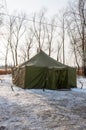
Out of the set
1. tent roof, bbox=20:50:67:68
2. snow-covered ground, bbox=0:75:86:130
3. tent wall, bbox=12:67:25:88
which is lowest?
snow-covered ground, bbox=0:75:86:130

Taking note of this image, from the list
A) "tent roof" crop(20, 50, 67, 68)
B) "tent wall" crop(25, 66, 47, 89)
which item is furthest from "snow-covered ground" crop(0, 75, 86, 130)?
"tent roof" crop(20, 50, 67, 68)

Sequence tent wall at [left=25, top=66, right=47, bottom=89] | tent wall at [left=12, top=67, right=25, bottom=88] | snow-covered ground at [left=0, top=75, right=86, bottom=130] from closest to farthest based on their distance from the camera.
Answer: snow-covered ground at [left=0, top=75, right=86, bottom=130], tent wall at [left=25, top=66, right=47, bottom=89], tent wall at [left=12, top=67, right=25, bottom=88]

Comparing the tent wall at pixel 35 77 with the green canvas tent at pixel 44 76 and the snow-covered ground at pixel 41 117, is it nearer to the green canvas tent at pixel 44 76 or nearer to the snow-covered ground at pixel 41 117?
the green canvas tent at pixel 44 76

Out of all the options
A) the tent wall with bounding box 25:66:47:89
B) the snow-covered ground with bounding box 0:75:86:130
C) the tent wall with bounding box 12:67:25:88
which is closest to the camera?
the snow-covered ground with bounding box 0:75:86:130

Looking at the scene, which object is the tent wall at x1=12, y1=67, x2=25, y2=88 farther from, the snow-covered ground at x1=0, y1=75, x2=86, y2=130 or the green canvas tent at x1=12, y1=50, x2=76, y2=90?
the snow-covered ground at x1=0, y1=75, x2=86, y2=130

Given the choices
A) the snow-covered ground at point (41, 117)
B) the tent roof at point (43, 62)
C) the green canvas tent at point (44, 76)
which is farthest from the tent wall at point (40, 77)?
the snow-covered ground at point (41, 117)

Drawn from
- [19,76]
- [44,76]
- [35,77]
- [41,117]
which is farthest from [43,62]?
[41,117]

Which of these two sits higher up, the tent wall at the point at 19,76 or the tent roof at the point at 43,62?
the tent roof at the point at 43,62

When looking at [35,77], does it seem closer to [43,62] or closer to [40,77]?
[40,77]

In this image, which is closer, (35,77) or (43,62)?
(35,77)

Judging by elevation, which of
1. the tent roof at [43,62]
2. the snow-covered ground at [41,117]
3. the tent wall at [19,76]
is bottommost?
the snow-covered ground at [41,117]

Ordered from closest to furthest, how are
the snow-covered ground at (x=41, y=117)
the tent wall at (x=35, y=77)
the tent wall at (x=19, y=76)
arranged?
the snow-covered ground at (x=41, y=117), the tent wall at (x=35, y=77), the tent wall at (x=19, y=76)

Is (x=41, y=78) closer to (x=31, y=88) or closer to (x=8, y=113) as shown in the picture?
(x=31, y=88)

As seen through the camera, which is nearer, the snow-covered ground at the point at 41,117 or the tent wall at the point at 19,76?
the snow-covered ground at the point at 41,117
